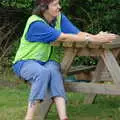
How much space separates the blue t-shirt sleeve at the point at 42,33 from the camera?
18.9 ft

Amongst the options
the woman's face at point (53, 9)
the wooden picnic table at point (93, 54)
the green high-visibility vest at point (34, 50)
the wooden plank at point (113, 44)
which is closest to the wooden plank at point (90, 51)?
the wooden picnic table at point (93, 54)

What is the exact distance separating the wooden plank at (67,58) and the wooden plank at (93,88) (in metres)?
0.17

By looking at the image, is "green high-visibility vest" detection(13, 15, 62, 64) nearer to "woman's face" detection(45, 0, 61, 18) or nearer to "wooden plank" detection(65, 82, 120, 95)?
"woman's face" detection(45, 0, 61, 18)

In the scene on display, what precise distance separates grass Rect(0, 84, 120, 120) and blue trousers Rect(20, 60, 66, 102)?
70cm

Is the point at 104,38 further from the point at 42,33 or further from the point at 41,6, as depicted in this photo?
the point at 41,6

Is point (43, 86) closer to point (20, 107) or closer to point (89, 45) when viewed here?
point (89, 45)

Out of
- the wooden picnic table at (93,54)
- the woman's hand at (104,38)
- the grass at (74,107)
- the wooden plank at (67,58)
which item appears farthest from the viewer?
the grass at (74,107)

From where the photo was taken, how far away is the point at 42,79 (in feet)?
18.7

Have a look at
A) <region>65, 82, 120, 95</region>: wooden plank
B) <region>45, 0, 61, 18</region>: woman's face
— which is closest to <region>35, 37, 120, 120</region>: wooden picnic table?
<region>65, 82, 120, 95</region>: wooden plank

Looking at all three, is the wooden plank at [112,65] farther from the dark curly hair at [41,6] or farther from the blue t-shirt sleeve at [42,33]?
the dark curly hair at [41,6]

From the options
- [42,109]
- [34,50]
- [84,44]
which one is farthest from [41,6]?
[42,109]

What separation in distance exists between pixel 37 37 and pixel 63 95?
0.65 m

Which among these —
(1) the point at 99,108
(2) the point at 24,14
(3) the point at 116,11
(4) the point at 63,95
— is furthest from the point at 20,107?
(2) the point at 24,14

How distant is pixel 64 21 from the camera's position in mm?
6227
